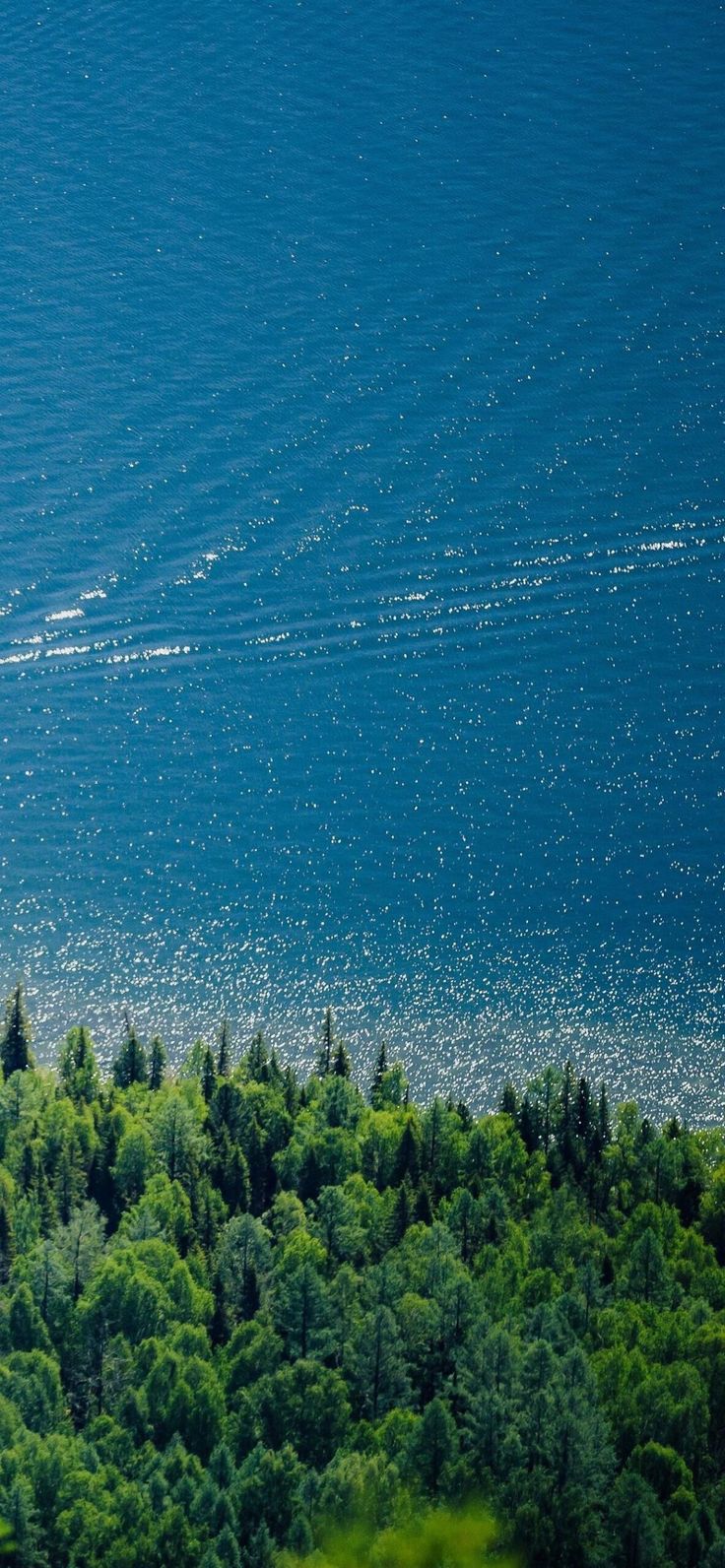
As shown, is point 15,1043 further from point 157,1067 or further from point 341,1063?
point 341,1063

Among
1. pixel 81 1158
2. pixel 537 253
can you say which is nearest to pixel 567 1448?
pixel 81 1158

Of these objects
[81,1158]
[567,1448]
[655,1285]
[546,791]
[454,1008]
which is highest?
[546,791]

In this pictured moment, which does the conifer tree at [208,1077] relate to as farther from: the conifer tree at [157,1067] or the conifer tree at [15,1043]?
the conifer tree at [15,1043]

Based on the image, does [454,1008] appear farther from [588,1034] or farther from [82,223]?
[82,223]

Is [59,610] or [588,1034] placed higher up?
[59,610]

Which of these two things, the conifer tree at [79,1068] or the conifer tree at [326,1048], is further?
the conifer tree at [326,1048]

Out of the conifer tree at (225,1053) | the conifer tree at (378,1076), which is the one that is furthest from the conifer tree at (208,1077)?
the conifer tree at (378,1076)

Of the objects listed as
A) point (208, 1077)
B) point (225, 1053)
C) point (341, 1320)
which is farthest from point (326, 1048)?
point (341, 1320)

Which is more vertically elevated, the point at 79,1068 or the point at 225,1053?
the point at 225,1053

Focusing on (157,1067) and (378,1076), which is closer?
(157,1067)
